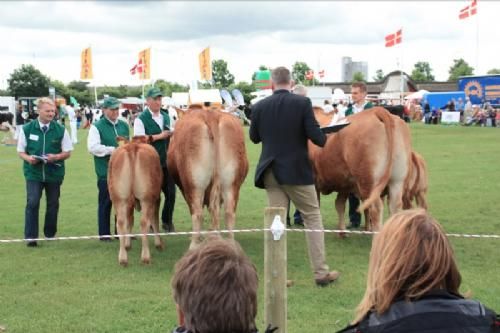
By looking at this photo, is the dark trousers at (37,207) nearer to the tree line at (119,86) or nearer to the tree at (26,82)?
the tree line at (119,86)

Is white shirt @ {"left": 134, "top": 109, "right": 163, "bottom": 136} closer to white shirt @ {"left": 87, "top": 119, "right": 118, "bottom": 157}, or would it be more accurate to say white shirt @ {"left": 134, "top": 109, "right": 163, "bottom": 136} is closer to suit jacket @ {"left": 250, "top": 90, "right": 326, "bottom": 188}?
white shirt @ {"left": 87, "top": 119, "right": 118, "bottom": 157}

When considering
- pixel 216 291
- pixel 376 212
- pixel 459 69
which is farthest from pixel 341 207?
pixel 459 69

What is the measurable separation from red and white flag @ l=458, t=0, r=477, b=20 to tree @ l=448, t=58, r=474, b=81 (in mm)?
55008

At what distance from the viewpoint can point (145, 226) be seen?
7164mm

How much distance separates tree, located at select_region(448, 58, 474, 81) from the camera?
100 meters

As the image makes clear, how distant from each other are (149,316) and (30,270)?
2.37 metres

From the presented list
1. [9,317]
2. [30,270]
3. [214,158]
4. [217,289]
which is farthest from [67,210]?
[217,289]

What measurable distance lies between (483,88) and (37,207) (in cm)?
3778

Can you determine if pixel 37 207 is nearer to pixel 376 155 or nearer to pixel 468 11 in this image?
pixel 376 155

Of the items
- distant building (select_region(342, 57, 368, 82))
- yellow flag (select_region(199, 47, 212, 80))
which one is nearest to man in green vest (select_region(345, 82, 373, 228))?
yellow flag (select_region(199, 47, 212, 80))

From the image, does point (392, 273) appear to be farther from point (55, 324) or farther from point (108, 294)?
point (108, 294)

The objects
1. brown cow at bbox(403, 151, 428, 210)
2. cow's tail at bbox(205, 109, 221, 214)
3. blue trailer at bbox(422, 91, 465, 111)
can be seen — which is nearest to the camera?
cow's tail at bbox(205, 109, 221, 214)

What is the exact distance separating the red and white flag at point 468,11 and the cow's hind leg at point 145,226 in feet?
123

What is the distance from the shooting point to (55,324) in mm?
5172
